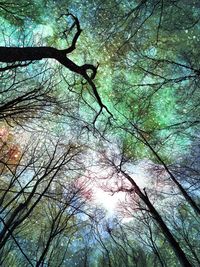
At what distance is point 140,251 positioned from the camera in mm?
20938

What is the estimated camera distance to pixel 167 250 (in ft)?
78.9

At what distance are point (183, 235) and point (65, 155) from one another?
1182 centimetres

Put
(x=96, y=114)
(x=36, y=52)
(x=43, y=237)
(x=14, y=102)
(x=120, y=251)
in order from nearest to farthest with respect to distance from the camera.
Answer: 1. (x=14, y=102)
2. (x=36, y=52)
3. (x=96, y=114)
4. (x=43, y=237)
5. (x=120, y=251)

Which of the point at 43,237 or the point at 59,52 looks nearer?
the point at 59,52

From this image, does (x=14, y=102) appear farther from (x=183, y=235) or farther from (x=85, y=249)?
(x=85, y=249)

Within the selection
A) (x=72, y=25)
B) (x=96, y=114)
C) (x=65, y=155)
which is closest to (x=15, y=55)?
(x=72, y=25)

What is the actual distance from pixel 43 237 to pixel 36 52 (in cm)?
1409

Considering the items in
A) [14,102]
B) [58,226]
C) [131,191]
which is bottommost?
[14,102]

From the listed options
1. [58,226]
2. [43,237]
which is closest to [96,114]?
[58,226]

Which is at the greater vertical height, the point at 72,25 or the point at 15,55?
the point at 72,25

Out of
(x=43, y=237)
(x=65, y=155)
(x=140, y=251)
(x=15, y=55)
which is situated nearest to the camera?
(x=15, y=55)

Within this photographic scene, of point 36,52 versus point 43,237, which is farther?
point 43,237

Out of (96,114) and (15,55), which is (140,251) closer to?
(96,114)

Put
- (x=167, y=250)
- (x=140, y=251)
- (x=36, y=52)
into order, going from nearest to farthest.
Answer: (x=36, y=52), (x=140, y=251), (x=167, y=250)
